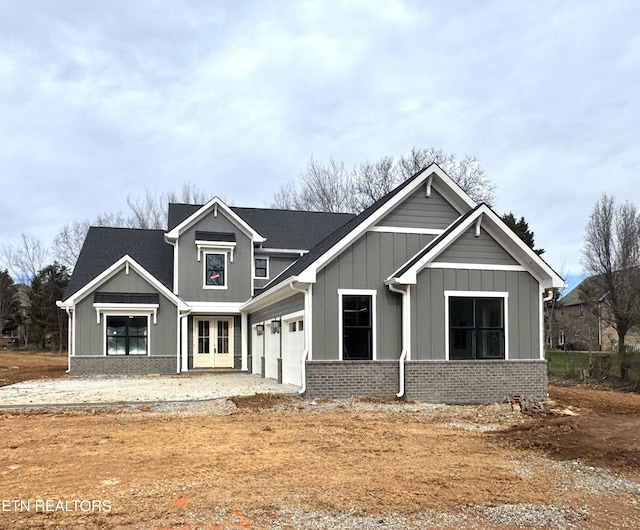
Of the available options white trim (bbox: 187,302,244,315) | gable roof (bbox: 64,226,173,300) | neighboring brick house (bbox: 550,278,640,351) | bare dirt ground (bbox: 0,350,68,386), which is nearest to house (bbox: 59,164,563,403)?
white trim (bbox: 187,302,244,315)

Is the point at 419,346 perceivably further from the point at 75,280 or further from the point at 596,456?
the point at 75,280

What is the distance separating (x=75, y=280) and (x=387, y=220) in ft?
46.9

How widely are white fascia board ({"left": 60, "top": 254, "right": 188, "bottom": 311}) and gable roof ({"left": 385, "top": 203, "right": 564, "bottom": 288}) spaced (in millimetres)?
10550

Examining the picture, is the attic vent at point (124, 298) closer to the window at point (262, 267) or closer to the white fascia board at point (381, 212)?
the window at point (262, 267)

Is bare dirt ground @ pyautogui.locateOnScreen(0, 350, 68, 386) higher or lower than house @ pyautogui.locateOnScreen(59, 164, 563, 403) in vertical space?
lower

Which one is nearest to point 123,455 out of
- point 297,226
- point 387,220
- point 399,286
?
point 399,286

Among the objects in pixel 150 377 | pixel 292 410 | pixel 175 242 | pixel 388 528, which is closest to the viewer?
pixel 388 528

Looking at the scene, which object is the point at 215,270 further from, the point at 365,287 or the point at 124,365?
the point at 365,287

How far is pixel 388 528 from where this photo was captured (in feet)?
17.2

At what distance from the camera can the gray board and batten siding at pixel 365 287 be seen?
14.1 meters

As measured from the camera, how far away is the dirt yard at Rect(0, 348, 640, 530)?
18.0ft

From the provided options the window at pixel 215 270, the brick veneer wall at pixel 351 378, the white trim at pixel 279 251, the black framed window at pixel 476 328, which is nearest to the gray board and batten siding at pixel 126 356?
the window at pixel 215 270

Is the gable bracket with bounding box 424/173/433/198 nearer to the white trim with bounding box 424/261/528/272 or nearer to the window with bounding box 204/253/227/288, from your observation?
the white trim with bounding box 424/261/528/272

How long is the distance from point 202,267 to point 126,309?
3429 millimetres
